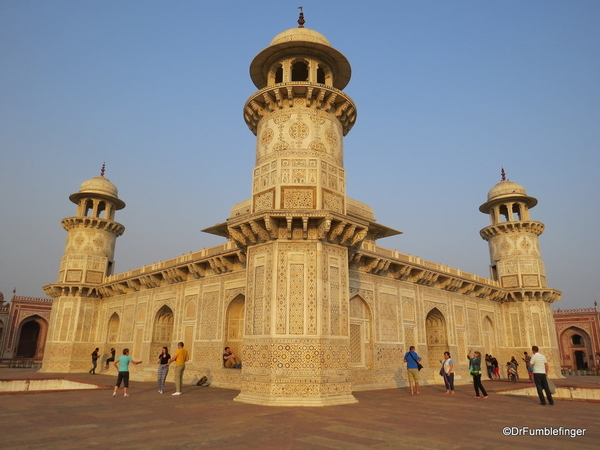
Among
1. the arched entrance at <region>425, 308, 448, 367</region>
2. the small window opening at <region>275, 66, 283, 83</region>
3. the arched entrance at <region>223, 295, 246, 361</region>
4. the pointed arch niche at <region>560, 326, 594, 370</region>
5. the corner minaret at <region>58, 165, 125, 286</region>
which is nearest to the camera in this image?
the small window opening at <region>275, 66, 283, 83</region>

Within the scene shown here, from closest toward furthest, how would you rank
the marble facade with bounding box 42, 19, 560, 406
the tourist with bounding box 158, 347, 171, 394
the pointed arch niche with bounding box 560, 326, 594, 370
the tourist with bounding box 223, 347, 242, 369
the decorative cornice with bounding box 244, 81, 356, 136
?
the marble facade with bounding box 42, 19, 560, 406 < the tourist with bounding box 158, 347, 171, 394 < the decorative cornice with bounding box 244, 81, 356, 136 < the tourist with bounding box 223, 347, 242, 369 < the pointed arch niche with bounding box 560, 326, 594, 370

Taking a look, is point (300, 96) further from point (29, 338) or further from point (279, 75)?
point (29, 338)

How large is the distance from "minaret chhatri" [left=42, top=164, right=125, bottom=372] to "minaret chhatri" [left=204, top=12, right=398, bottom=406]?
655 inches

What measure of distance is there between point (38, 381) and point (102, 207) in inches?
520

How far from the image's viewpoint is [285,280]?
37.3 feet

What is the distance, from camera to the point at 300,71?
51.7ft

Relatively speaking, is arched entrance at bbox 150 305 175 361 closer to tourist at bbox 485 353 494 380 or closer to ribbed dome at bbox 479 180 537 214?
tourist at bbox 485 353 494 380

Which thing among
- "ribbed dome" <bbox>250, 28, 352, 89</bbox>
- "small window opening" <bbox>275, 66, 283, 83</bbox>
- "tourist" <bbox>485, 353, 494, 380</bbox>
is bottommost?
"tourist" <bbox>485, 353, 494, 380</bbox>

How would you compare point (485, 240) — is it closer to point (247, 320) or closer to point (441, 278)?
point (441, 278)

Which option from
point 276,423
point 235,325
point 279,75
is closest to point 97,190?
point 235,325

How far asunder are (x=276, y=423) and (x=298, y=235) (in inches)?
214

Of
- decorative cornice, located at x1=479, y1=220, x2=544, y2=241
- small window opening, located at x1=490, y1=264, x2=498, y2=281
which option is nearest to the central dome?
decorative cornice, located at x1=479, y1=220, x2=544, y2=241

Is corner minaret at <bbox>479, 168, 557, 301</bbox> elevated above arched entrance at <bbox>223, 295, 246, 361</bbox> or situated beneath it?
elevated above

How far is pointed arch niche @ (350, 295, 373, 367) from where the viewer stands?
52.9 ft
